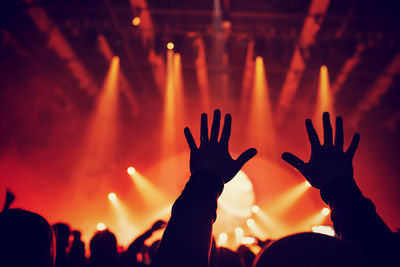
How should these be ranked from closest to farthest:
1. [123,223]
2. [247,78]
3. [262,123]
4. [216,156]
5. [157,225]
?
[216,156]
[157,225]
[247,78]
[123,223]
[262,123]

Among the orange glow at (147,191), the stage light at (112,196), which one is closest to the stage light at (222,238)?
the orange glow at (147,191)

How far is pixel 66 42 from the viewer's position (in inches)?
273

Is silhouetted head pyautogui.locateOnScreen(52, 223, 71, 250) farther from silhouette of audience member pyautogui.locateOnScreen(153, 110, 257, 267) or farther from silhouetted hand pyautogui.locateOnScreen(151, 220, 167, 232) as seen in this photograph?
silhouette of audience member pyautogui.locateOnScreen(153, 110, 257, 267)

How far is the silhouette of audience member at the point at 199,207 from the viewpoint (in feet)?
2.49

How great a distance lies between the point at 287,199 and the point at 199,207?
8.62 m

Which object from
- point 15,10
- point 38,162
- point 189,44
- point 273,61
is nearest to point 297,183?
point 273,61

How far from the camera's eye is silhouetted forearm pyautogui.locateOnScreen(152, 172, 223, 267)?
750 millimetres

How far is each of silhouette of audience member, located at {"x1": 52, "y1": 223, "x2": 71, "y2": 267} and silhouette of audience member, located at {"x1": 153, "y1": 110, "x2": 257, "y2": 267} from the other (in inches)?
76.6

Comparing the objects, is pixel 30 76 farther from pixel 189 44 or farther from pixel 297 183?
pixel 297 183

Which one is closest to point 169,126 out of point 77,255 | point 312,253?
point 77,255

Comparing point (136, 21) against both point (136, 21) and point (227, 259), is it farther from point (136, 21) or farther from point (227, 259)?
point (227, 259)

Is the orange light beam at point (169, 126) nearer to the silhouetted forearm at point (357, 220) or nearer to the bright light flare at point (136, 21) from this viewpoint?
the bright light flare at point (136, 21)

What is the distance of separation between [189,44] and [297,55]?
8.77 ft

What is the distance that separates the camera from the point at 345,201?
103 cm
